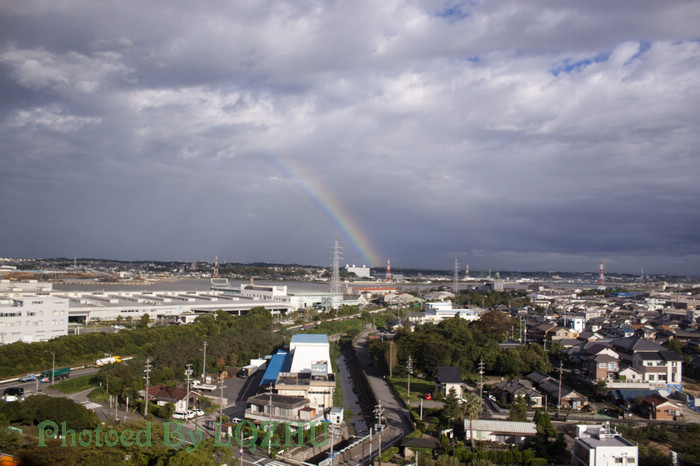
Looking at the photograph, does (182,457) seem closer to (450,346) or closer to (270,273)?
(450,346)

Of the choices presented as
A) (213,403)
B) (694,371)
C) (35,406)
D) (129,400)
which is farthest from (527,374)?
(35,406)

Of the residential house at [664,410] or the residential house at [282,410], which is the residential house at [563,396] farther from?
the residential house at [282,410]

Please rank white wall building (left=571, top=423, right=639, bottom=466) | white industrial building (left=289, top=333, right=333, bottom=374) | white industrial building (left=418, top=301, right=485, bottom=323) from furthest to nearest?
white industrial building (left=418, top=301, right=485, bottom=323) < white industrial building (left=289, top=333, right=333, bottom=374) < white wall building (left=571, top=423, right=639, bottom=466)

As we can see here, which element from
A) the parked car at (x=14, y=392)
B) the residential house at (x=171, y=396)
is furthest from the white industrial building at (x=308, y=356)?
the parked car at (x=14, y=392)

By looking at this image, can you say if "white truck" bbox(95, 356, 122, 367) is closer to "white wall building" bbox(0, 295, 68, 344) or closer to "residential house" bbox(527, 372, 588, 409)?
"white wall building" bbox(0, 295, 68, 344)

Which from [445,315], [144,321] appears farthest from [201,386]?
[445,315]

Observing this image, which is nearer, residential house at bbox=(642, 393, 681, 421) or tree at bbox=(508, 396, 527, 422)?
tree at bbox=(508, 396, 527, 422)

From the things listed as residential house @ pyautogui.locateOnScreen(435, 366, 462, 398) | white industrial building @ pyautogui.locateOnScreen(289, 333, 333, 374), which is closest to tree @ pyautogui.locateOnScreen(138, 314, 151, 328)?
white industrial building @ pyautogui.locateOnScreen(289, 333, 333, 374)

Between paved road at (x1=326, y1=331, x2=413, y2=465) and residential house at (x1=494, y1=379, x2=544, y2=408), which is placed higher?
residential house at (x1=494, y1=379, x2=544, y2=408)

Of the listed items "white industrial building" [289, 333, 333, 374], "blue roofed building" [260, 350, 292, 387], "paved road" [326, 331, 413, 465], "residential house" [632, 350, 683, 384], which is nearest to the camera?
"paved road" [326, 331, 413, 465]
